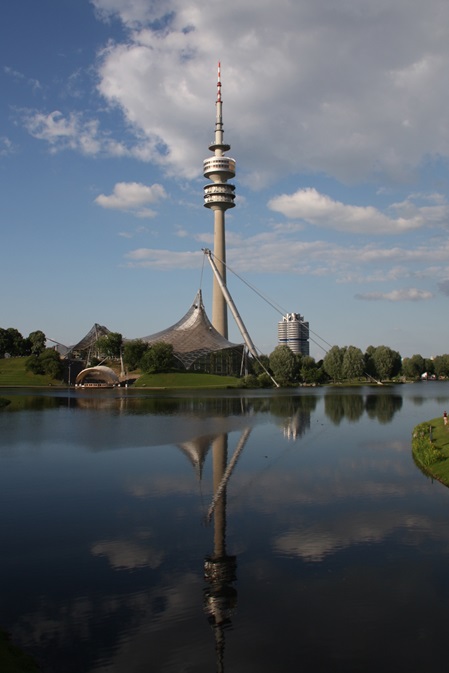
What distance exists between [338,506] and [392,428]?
19865mm

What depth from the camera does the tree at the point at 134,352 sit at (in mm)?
102044

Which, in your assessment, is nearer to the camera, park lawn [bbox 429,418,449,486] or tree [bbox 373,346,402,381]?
park lawn [bbox 429,418,449,486]

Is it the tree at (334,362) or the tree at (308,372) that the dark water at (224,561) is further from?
the tree at (334,362)

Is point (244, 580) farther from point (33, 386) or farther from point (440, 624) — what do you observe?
point (33, 386)

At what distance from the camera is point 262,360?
110 metres

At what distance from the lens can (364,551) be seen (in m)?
12.6

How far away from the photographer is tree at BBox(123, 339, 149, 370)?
10204 centimetres

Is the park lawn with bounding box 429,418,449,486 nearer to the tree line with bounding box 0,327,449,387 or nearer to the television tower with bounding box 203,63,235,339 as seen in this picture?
the tree line with bounding box 0,327,449,387

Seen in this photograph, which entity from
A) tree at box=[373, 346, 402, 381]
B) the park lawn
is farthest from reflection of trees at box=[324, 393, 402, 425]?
tree at box=[373, 346, 402, 381]

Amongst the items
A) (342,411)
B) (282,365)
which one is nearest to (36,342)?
(282,365)

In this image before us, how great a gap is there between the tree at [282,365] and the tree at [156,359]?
58.4 ft

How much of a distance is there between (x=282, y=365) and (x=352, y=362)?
16359 millimetres

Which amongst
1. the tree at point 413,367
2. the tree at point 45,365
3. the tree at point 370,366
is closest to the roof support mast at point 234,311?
the tree at point 370,366

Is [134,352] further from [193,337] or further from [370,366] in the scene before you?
[370,366]
